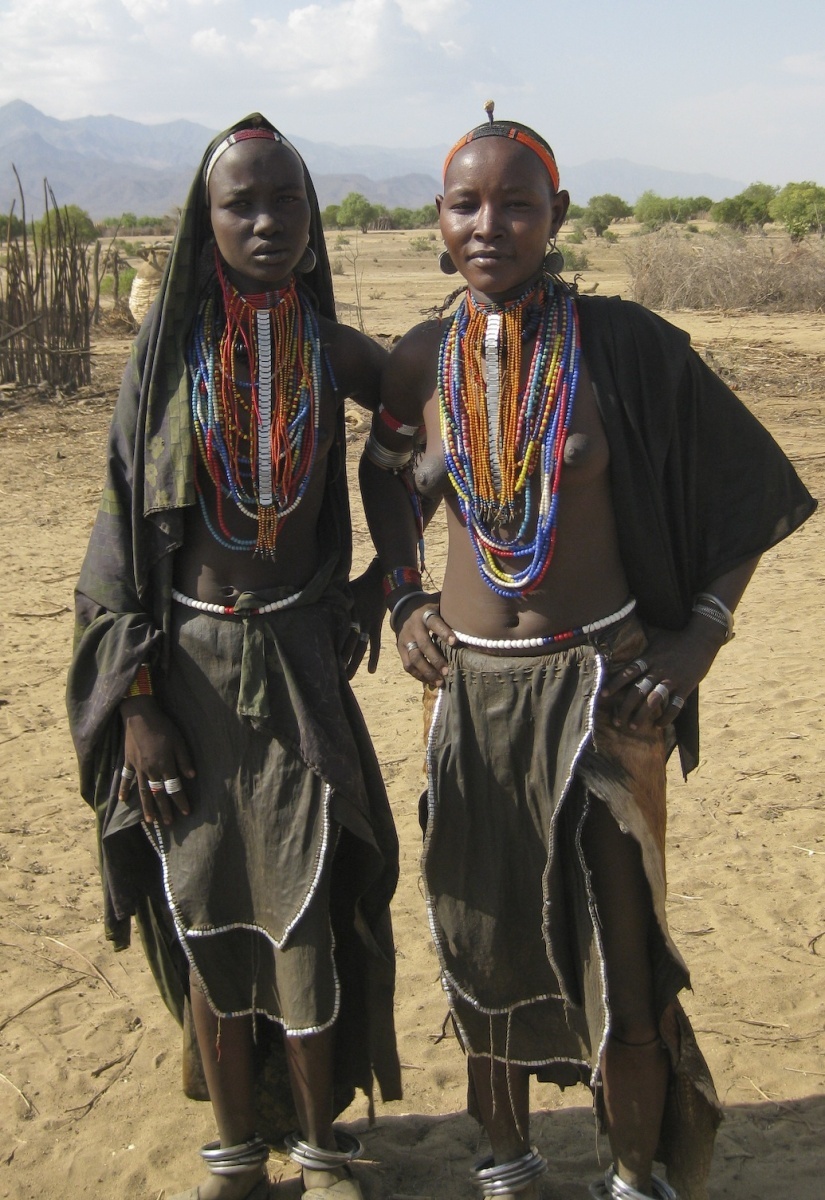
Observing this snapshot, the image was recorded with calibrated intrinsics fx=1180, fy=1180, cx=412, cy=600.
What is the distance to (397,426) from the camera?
245 cm

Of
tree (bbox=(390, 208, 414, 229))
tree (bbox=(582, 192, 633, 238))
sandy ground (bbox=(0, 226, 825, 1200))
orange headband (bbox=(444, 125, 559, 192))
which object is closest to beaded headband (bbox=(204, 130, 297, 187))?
orange headband (bbox=(444, 125, 559, 192))

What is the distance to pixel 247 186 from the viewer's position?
226 centimetres

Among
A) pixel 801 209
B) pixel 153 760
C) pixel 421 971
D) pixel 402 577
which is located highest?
pixel 801 209

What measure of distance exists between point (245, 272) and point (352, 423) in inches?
295

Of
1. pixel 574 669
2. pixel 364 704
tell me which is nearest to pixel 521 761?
pixel 574 669

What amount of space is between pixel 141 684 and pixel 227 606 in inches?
9.2

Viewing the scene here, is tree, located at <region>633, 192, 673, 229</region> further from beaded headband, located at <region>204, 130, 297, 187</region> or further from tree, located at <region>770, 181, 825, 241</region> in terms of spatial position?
beaded headband, located at <region>204, 130, 297, 187</region>

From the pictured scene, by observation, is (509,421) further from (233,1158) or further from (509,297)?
(233,1158)

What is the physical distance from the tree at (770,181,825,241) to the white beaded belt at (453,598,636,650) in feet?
57.8

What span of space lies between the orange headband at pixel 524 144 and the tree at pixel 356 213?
1719 inches

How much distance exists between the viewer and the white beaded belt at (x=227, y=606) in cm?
239

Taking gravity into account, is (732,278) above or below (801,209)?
below

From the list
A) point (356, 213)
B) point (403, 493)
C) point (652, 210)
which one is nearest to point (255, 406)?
point (403, 493)

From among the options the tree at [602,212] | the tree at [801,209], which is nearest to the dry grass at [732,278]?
the tree at [801,209]
